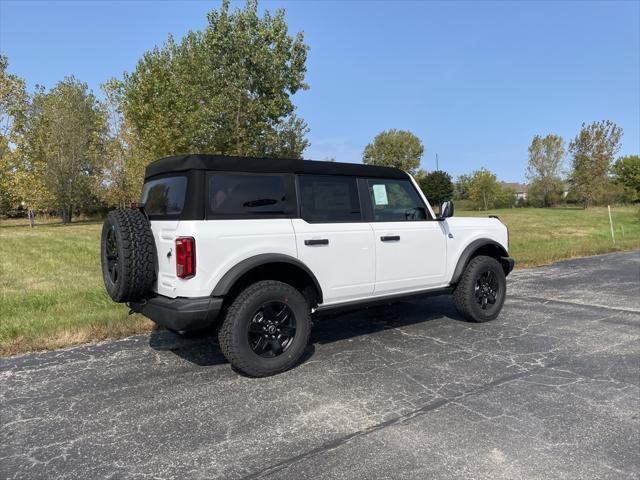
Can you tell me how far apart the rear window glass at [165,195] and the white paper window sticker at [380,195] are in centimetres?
203

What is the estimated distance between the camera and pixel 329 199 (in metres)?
4.73

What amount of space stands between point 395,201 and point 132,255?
2.81 m

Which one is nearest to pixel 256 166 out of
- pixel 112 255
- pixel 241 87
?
pixel 112 255

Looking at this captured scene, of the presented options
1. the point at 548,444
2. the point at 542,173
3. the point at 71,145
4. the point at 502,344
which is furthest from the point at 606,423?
the point at 542,173

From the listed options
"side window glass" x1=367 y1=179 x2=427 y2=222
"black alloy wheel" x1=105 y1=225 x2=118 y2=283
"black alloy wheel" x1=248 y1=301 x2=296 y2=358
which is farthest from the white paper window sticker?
"black alloy wheel" x1=105 y1=225 x2=118 y2=283

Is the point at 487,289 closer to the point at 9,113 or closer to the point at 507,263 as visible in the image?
the point at 507,263

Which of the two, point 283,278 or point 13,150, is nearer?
point 283,278

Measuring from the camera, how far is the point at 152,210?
463 centimetres

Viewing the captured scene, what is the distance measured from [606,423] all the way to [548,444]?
59cm

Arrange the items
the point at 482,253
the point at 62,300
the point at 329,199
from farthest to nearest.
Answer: the point at 62,300 → the point at 482,253 → the point at 329,199

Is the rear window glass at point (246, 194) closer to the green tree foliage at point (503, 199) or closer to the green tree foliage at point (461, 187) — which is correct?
the green tree foliage at point (503, 199)

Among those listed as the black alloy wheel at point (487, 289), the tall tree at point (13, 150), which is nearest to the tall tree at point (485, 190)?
the tall tree at point (13, 150)

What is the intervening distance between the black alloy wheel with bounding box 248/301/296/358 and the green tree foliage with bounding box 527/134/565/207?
62.6 m

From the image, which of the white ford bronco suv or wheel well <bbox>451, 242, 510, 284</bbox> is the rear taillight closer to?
the white ford bronco suv
